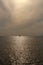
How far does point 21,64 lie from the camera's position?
6375 cm

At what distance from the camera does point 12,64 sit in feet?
206

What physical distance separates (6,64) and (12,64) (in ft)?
9.15

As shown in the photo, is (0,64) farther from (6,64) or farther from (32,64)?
(32,64)

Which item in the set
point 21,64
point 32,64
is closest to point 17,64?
point 21,64

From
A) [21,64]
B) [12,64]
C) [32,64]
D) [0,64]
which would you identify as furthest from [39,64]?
[0,64]

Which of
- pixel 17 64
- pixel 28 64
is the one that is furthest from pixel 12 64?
pixel 28 64

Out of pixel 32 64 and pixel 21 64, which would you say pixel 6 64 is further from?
pixel 32 64

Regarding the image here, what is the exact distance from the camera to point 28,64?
209ft

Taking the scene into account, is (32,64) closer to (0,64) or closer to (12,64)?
(12,64)

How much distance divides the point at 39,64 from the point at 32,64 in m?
3.33

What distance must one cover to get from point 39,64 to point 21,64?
28.0 feet

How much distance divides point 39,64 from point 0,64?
18260mm

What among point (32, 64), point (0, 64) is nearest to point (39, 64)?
point (32, 64)

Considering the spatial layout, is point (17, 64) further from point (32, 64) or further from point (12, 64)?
point (32, 64)
